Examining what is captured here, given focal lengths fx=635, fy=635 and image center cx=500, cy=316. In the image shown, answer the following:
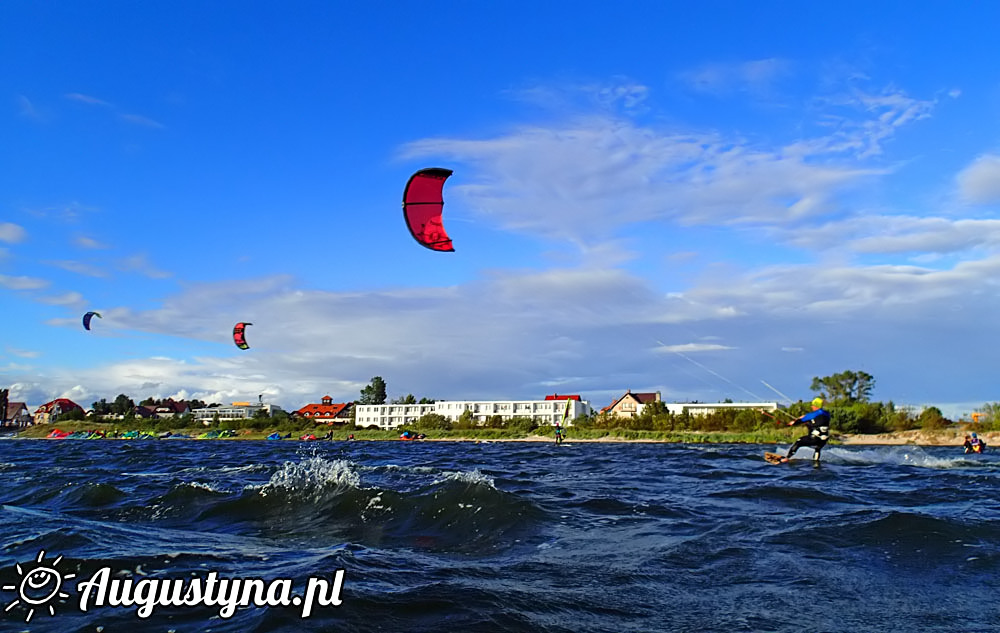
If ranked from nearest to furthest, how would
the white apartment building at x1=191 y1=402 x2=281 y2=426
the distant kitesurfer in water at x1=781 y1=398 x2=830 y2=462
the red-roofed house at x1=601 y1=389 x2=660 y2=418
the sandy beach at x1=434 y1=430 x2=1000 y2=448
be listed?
1. the distant kitesurfer in water at x1=781 y1=398 x2=830 y2=462
2. the sandy beach at x1=434 y1=430 x2=1000 y2=448
3. the red-roofed house at x1=601 y1=389 x2=660 y2=418
4. the white apartment building at x1=191 y1=402 x2=281 y2=426

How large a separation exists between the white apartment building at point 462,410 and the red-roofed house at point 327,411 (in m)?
9.13

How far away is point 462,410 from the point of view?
361ft

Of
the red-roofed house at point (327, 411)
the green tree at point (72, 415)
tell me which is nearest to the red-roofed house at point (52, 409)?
the green tree at point (72, 415)

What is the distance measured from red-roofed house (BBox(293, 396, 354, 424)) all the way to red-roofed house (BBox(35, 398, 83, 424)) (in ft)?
136

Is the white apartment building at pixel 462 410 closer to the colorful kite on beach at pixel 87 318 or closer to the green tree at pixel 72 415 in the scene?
the green tree at pixel 72 415

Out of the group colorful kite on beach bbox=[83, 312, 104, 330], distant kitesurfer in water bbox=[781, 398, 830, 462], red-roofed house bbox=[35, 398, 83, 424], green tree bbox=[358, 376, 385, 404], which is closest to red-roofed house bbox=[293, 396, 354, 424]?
green tree bbox=[358, 376, 385, 404]

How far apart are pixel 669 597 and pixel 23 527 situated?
859 centimetres

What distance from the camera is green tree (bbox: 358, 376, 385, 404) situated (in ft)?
439

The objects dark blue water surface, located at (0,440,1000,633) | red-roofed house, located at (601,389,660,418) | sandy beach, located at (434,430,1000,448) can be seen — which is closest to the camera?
dark blue water surface, located at (0,440,1000,633)

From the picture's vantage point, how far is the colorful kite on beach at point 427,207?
11406mm

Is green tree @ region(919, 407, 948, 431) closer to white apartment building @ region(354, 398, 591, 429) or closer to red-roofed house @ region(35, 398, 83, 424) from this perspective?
white apartment building @ region(354, 398, 591, 429)

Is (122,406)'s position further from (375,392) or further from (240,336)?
(240,336)

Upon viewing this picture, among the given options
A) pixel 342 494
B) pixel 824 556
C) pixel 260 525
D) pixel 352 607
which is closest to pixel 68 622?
pixel 352 607

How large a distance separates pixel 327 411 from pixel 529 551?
129 m
